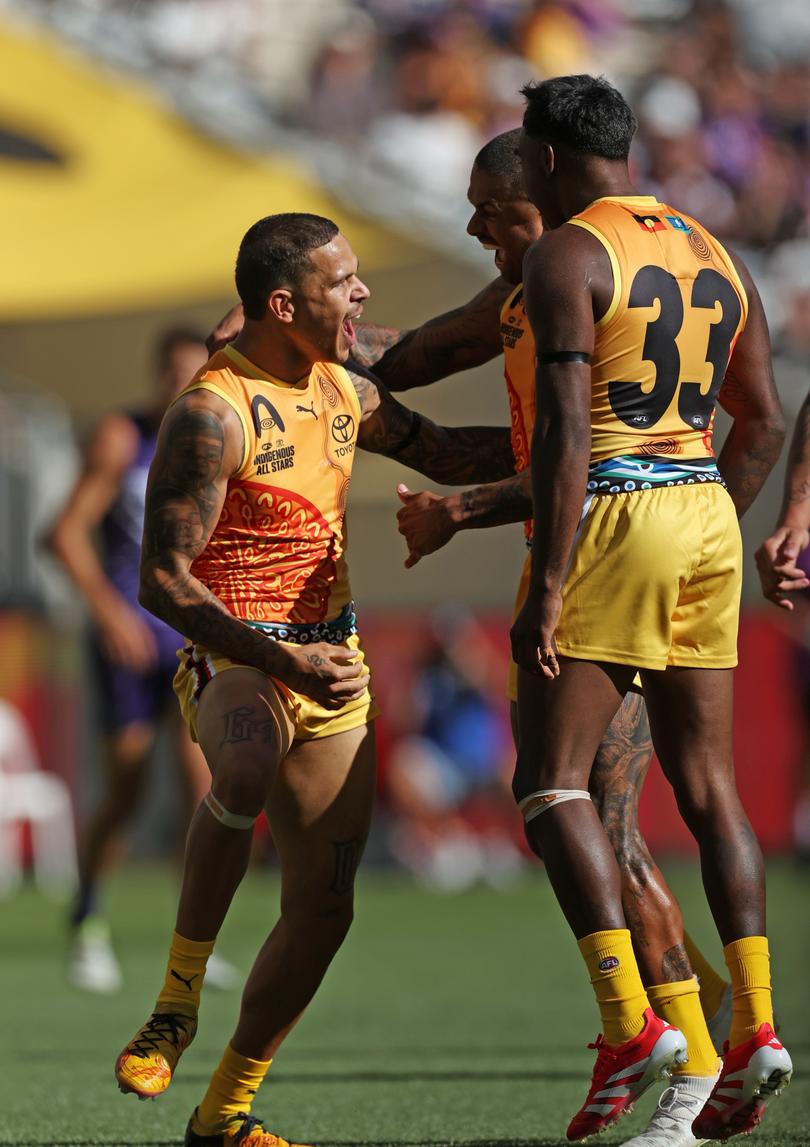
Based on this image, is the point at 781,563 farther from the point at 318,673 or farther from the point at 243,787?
the point at 243,787

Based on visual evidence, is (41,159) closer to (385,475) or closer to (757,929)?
(385,475)

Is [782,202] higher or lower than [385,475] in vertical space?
higher

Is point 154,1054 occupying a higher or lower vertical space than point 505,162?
lower

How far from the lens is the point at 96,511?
922 centimetres

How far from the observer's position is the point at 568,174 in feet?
15.0

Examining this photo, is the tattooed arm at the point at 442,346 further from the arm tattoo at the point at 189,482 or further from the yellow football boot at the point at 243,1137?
the yellow football boot at the point at 243,1137

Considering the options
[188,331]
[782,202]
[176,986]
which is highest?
[782,202]

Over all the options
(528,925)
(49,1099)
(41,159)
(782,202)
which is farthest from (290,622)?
(782,202)

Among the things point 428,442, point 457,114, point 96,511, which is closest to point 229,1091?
point 428,442

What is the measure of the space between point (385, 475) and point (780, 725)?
3.90m

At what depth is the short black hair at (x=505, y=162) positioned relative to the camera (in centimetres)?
502

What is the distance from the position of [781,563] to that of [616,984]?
4.25 ft

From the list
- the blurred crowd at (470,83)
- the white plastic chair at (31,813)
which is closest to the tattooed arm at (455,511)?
the white plastic chair at (31,813)

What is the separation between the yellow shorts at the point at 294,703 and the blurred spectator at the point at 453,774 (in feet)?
33.2
